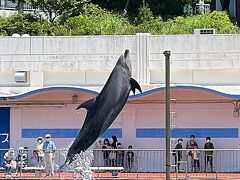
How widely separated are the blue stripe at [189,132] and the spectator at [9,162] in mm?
5899

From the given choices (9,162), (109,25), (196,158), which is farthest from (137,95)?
(109,25)

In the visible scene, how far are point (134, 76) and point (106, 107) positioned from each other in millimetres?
17745

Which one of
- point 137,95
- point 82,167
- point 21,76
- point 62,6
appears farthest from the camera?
point 62,6

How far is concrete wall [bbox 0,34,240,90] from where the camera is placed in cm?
3288

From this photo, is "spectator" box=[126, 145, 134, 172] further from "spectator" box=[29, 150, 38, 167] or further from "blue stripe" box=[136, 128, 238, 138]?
"spectator" box=[29, 150, 38, 167]

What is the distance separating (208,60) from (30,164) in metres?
9.04

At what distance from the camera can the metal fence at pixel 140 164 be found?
95.3 ft

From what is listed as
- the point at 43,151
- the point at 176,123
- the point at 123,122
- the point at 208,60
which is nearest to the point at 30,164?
the point at 43,151

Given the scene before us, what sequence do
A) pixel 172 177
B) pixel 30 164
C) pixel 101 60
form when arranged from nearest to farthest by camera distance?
pixel 172 177 < pixel 30 164 < pixel 101 60

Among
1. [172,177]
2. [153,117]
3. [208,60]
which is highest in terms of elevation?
[208,60]

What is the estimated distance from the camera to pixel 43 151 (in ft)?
96.2

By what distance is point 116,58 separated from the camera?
109 ft

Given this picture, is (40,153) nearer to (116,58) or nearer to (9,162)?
(9,162)

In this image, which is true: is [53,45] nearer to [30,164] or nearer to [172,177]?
[30,164]
